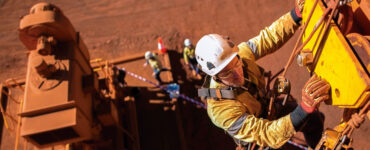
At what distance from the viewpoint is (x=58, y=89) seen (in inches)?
225

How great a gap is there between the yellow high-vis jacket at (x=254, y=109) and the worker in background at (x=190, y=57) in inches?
138

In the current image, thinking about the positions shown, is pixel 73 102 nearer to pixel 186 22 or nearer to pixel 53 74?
pixel 53 74

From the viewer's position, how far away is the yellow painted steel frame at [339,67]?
119 inches

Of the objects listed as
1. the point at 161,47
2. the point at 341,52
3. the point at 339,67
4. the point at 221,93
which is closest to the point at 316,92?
the point at 339,67

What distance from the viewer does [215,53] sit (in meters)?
4.38

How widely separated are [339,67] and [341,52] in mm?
170

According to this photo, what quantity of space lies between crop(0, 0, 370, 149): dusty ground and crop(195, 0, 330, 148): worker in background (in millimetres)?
4740

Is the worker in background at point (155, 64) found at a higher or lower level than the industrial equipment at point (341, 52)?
higher

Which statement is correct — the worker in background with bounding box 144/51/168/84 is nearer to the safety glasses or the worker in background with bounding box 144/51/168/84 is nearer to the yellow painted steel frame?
the safety glasses

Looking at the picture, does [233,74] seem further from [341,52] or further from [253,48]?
[341,52]

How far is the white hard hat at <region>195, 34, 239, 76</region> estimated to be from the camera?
437 cm

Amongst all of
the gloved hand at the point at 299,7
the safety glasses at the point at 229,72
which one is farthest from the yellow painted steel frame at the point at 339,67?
the safety glasses at the point at 229,72

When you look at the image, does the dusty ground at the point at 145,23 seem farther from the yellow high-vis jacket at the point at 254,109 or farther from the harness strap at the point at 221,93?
the harness strap at the point at 221,93

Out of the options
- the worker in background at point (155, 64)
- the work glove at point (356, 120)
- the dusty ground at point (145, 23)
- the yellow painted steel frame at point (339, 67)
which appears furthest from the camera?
the dusty ground at point (145, 23)
